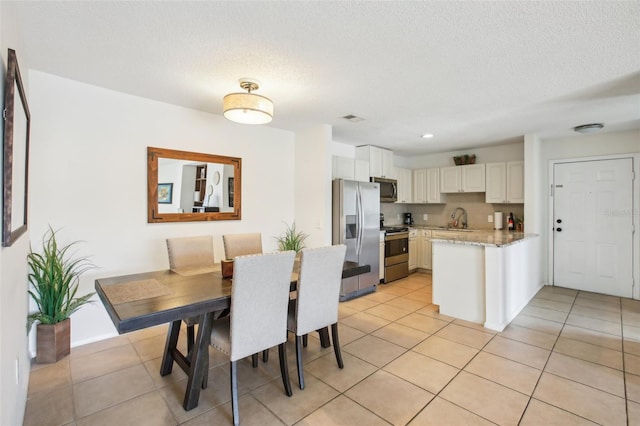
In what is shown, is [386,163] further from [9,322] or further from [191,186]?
[9,322]

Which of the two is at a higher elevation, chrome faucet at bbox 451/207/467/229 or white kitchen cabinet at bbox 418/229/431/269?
chrome faucet at bbox 451/207/467/229

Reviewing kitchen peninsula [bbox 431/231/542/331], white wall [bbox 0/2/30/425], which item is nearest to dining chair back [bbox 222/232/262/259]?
white wall [bbox 0/2/30/425]

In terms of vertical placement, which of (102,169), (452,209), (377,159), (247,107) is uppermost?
(377,159)

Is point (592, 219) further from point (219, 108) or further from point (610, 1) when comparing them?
point (219, 108)

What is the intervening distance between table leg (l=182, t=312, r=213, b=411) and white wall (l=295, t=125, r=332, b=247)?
233 centimetres

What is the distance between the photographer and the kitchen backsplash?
5449mm

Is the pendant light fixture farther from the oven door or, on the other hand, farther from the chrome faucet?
the chrome faucet

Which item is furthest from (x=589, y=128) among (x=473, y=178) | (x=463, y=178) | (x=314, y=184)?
(x=314, y=184)

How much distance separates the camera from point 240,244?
319cm

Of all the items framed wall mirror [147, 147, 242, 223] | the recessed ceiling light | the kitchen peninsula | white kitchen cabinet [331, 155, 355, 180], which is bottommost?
the kitchen peninsula

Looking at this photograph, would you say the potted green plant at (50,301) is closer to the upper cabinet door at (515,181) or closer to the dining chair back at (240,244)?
the dining chair back at (240,244)

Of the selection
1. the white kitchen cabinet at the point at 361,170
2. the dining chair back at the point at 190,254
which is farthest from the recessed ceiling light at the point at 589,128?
the dining chair back at the point at 190,254

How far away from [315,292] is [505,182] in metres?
4.31

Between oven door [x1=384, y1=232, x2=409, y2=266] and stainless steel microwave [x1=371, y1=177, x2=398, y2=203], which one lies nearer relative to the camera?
oven door [x1=384, y1=232, x2=409, y2=266]
